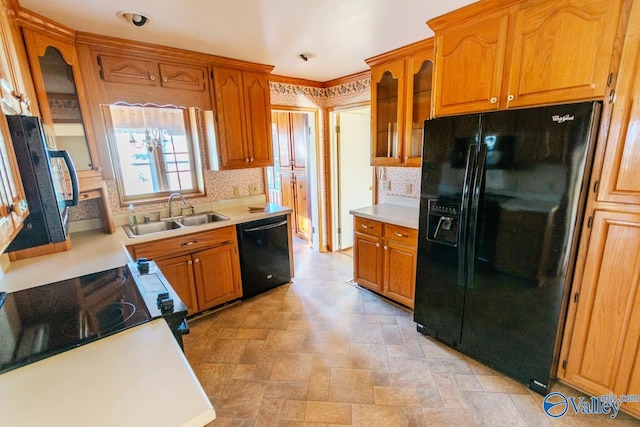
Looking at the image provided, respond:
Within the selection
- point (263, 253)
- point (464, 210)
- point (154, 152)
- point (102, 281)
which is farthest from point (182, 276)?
point (464, 210)

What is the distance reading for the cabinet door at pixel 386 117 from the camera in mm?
2687

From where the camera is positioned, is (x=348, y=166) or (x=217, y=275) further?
(x=348, y=166)

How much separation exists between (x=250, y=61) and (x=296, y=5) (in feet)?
3.84

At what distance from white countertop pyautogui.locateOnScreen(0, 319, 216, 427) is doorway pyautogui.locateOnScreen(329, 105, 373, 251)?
3.23 m

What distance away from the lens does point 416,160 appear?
2.58 m

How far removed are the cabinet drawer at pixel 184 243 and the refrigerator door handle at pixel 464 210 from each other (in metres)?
1.91

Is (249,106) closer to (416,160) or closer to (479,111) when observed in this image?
(416,160)

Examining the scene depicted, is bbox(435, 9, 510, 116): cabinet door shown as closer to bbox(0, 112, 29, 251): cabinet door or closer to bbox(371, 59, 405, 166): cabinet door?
bbox(371, 59, 405, 166): cabinet door

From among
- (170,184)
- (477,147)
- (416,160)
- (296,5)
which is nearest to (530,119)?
(477,147)

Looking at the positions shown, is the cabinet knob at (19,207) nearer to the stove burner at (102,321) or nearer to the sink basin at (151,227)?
the stove burner at (102,321)

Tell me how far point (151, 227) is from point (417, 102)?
266cm

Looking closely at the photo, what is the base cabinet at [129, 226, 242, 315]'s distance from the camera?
2.34 meters

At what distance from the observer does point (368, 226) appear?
282cm

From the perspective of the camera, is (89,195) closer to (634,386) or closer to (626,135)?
(626,135)
